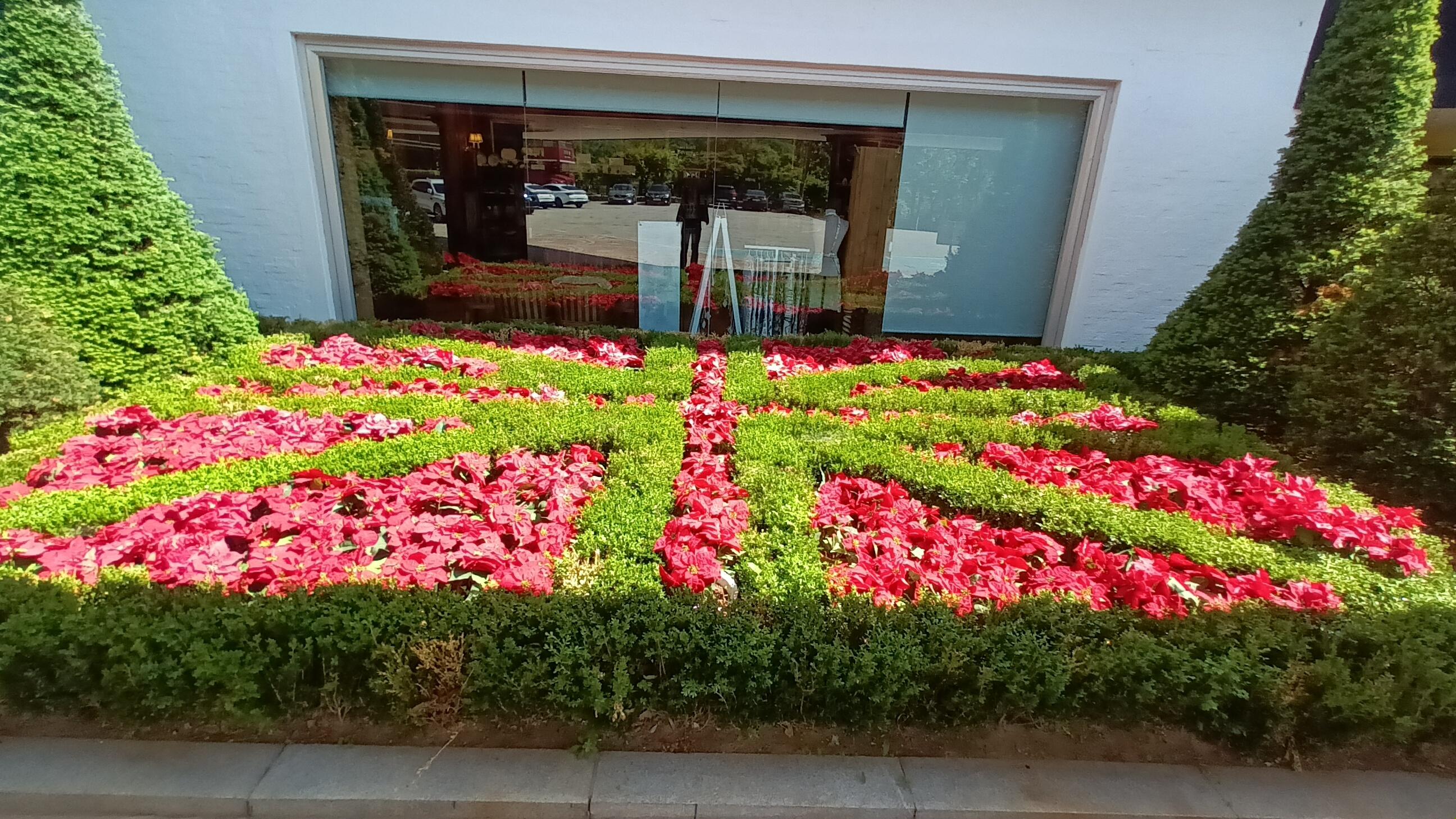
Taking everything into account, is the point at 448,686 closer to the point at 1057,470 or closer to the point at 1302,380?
the point at 1057,470

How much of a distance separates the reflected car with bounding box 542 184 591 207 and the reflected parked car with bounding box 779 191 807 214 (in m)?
2.18

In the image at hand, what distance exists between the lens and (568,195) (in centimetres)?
735

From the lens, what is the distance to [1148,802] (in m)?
2.14

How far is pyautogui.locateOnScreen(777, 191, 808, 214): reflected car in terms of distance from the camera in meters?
7.43

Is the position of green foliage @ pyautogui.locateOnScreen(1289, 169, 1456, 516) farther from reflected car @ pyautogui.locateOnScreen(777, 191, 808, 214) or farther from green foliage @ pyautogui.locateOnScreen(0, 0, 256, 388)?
green foliage @ pyautogui.locateOnScreen(0, 0, 256, 388)

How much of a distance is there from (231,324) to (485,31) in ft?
10.9

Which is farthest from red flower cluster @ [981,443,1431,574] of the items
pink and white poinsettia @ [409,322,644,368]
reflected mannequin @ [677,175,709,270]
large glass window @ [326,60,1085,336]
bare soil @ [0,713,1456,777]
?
reflected mannequin @ [677,175,709,270]

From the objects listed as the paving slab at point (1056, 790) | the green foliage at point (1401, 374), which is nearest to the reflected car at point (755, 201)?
the green foliage at point (1401, 374)

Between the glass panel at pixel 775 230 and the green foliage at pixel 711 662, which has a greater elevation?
the glass panel at pixel 775 230

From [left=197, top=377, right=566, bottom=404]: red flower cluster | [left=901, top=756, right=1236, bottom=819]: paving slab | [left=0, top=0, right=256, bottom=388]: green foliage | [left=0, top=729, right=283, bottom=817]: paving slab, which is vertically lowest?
[left=0, top=729, right=283, bottom=817]: paving slab

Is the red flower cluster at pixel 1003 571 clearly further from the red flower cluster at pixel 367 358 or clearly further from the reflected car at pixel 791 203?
the reflected car at pixel 791 203

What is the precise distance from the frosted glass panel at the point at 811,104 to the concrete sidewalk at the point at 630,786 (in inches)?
244

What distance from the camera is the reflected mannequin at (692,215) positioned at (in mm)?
7367

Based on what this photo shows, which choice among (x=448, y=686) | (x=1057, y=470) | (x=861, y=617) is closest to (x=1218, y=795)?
(x=861, y=617)
